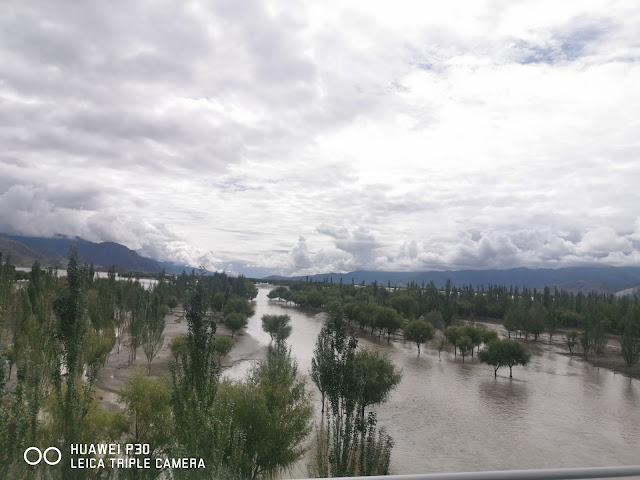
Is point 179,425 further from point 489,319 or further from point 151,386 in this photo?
point 489,319

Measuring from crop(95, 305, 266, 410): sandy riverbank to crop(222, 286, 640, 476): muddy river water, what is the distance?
16.9 feet

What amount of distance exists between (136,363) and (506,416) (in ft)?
116

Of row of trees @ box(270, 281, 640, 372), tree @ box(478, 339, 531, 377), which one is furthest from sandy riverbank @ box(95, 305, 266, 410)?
tree @ box(478, 339, 531, 377)

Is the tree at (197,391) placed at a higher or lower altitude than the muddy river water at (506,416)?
higher

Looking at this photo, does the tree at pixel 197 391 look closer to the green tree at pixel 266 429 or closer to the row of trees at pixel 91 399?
the row of trees at pixel 91 399

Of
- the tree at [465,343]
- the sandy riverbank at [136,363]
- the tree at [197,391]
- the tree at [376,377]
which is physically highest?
the tree at [197,391]

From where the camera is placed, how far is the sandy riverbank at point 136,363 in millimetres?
32531

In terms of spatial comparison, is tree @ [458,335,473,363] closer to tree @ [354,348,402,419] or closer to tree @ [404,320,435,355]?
tree @ [404,320,435,355]

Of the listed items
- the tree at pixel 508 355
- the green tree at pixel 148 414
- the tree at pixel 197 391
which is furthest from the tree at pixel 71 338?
the tree at pixel 508 355

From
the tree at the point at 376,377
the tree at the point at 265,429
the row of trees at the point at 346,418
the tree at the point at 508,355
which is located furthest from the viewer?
the tree at the point at 508,355

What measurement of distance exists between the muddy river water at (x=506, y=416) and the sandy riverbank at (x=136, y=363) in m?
5.16

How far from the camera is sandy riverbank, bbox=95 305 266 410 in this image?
3253 cm

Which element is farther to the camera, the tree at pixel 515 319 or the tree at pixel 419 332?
the tree at pixel 515 319

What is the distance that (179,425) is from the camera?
1280cm
